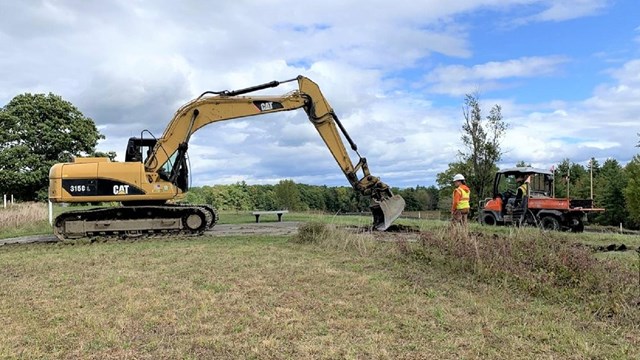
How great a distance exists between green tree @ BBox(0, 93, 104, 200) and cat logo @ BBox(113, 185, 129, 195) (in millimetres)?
28668

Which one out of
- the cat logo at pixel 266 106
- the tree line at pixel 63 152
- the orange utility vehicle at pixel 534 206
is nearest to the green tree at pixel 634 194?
the tree line at pixel 63 152

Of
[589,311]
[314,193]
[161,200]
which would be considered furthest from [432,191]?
[589,311]

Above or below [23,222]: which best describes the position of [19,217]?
above

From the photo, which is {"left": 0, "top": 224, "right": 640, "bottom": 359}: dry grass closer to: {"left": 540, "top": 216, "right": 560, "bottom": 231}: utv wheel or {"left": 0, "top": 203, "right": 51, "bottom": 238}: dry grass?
{"left": 540, "top": 216, "right": 560, "bottom": 231}: utv wheel

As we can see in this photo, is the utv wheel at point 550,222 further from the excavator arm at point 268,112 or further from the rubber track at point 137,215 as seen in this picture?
the rubber track at point 137,215

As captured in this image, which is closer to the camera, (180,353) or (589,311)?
(180,353)

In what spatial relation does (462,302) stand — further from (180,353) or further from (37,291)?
(37,291)

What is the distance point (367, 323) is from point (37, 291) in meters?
4.67

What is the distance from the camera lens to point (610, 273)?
23.2 ft

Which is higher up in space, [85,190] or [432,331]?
[85,190]

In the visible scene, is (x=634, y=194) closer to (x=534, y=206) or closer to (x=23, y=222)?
(x=534, y=206)

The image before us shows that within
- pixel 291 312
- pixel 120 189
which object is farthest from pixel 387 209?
pixel 291 312

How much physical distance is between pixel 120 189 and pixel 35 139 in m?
30.3

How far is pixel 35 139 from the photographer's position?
39.6 m
